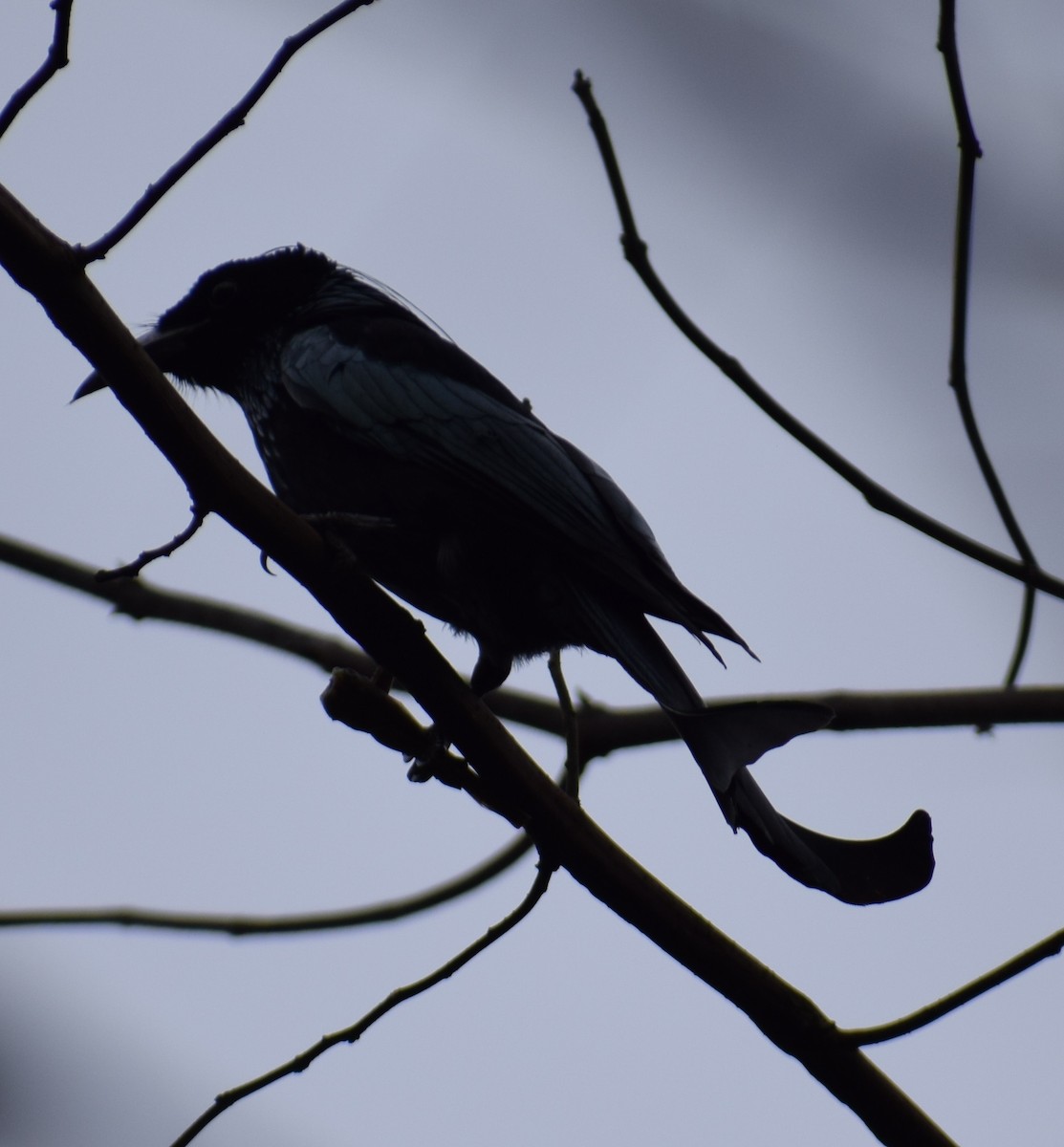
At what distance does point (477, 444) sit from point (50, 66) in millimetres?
1435

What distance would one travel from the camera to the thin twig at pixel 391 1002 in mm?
2574

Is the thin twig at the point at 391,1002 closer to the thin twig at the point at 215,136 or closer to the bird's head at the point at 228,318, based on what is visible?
the thin twig at the point at 215,136

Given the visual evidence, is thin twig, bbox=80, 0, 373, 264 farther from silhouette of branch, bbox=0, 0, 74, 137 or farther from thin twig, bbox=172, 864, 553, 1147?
thin twig, bbox=172, 864, 553, 1147

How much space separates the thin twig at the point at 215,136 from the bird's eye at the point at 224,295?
2.04 metres

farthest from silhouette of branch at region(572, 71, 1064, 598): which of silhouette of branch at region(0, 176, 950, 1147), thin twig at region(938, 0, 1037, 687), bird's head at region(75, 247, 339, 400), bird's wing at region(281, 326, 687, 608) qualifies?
bird's head at region(75, 247, 339, 400)

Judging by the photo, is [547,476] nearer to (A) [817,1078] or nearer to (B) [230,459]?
(B) [230,459]

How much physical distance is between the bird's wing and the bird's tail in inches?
18.5

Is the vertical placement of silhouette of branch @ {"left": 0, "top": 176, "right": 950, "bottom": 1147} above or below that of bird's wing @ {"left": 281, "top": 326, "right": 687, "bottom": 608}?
below

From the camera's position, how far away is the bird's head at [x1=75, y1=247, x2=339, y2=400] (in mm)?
4328

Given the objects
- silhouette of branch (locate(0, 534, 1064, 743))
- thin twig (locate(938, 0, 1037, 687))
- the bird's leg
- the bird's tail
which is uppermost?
thin twig (locate(938, 0, 1037, 687))

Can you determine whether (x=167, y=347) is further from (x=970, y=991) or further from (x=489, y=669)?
(x=970, y=991)

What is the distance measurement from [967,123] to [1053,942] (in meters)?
1.57

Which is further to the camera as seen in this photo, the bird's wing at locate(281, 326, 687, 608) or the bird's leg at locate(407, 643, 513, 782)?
the bird's leg at locate(407, 643, 513, 782)

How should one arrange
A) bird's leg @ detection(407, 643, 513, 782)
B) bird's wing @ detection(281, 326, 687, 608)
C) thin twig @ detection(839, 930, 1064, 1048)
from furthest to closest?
bird's leg @ detection(407, 643, 513, 782)
bird's wing @ detection(281, 326, 687, 608)
thin twig @ detection(839, 930, 1064, 1048)
